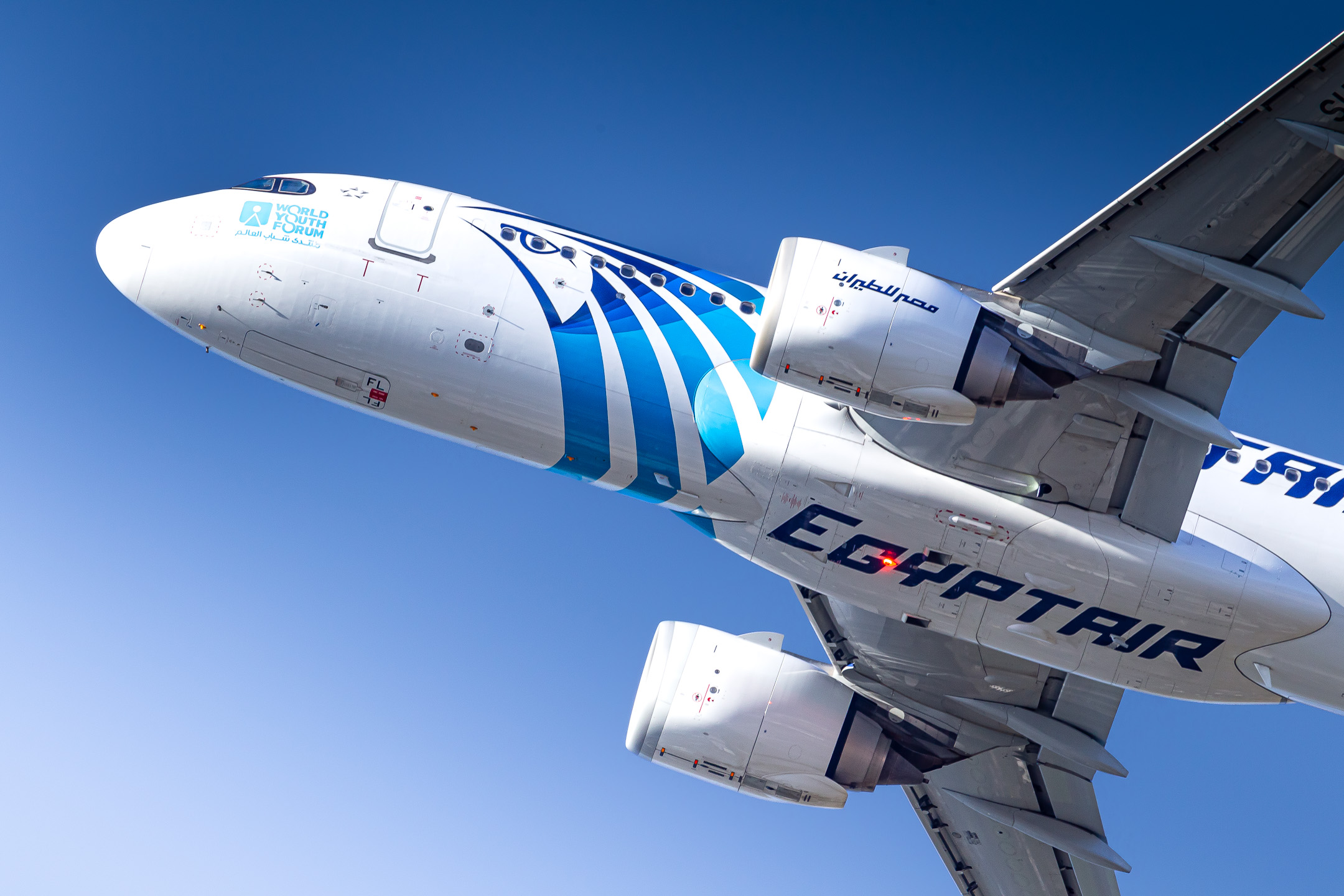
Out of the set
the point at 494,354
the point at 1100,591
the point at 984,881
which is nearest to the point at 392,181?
the point at 494,354

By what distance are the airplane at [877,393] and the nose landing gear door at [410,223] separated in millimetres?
36

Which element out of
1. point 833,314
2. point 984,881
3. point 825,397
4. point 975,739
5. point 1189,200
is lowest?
point 984,881

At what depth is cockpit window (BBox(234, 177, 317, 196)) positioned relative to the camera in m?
15.9

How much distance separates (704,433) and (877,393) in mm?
2772

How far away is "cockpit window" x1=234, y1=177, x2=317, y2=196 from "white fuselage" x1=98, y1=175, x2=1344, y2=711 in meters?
0.16

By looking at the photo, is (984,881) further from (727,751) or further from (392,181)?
(392,181)

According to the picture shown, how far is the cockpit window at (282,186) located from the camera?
52.2 feet

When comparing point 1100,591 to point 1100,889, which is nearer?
point 1100,591

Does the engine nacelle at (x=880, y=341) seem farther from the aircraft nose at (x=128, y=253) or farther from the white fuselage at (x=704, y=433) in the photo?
the aircraft nose at (x=128, y=253)

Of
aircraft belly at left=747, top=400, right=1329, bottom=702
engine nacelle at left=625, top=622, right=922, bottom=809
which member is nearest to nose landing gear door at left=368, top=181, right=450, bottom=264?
aircraft belly at left=747, top=400, right=1329, bottom=702

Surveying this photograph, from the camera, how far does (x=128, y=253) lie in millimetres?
15625

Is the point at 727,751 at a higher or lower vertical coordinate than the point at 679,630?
lower

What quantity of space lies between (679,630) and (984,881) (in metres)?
7.08

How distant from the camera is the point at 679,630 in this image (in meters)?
17.3
